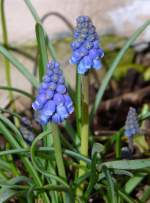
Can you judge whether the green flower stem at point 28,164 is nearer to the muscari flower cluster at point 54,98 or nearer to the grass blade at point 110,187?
the grass blade at point 110,187

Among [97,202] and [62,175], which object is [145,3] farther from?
[62,175]

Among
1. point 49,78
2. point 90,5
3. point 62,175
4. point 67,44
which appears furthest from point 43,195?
point 90,5

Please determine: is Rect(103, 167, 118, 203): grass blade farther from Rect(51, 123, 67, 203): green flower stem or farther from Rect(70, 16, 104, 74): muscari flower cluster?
Rect(70, 16, 104, 74): muscari flower cluster

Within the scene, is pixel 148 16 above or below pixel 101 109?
above

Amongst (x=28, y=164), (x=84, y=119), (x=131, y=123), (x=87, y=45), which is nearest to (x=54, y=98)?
(x=87, y=45)

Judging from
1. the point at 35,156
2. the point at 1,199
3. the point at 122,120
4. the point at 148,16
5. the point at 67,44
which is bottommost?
the point at 1,199

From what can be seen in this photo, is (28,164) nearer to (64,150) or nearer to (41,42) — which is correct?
(64,150)

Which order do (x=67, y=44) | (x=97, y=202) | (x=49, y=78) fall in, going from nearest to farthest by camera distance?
(x=49, y=78) → (x=97, y=202) → (x=67, y=44)

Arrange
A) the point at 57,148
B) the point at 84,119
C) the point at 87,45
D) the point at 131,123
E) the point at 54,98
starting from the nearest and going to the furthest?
the point at 54,98
the point at 87,45
the point at 57,148
the point at 84,119
the point at 131,123
